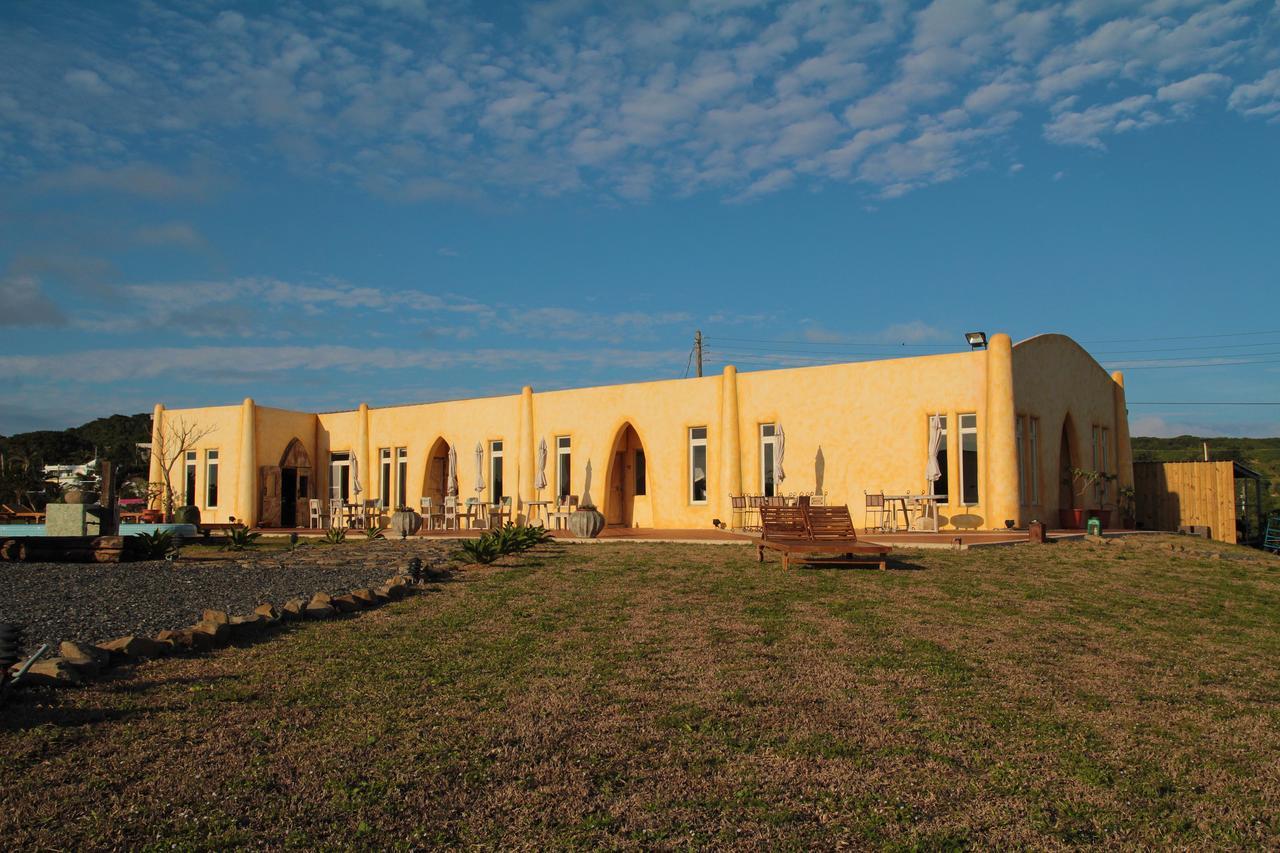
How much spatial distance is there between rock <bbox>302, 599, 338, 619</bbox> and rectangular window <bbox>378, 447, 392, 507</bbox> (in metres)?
19.5

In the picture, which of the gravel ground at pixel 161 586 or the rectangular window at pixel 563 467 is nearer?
the gravel ground at pixel 161 586

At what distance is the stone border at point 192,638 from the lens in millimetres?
5522

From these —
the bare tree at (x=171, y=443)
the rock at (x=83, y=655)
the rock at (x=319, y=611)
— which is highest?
the bare tree at (x=171, y=443)

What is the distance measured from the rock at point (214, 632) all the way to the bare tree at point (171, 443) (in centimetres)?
2337

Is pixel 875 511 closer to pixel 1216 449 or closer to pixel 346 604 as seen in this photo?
pixel 346 604

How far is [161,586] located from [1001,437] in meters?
14.8

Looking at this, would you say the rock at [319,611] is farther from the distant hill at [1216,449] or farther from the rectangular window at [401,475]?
the distant hill at [1216,449]

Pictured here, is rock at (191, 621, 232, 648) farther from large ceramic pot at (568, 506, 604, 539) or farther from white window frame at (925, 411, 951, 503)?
white window frame at (925, 411, 951, 503)

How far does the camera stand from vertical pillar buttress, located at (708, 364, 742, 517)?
21.2m

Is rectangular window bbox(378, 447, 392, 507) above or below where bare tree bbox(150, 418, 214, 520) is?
below

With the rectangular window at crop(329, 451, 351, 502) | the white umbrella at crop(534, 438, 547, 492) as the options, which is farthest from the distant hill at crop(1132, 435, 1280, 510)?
the rectangular window at crop(329, 451, 351, 502)

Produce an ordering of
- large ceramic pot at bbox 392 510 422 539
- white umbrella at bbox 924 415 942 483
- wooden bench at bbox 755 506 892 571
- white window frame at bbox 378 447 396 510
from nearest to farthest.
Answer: wooden bench at bbox 755 506 892 571 → white umbrella at bbox 924 415 942 483 → large ceramic pot at bbox 392 510 422 539 → white window frame at bbox 378 447 396 510

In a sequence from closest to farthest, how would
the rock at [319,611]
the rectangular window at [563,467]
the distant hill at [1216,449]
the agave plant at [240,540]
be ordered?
the rock at [319,611] → the agave plant at [240,540] → the rectangular window at [563,467] → the distant hill at [1216,449]

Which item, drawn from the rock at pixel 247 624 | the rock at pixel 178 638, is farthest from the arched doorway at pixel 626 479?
the rock at pixel 178 638
